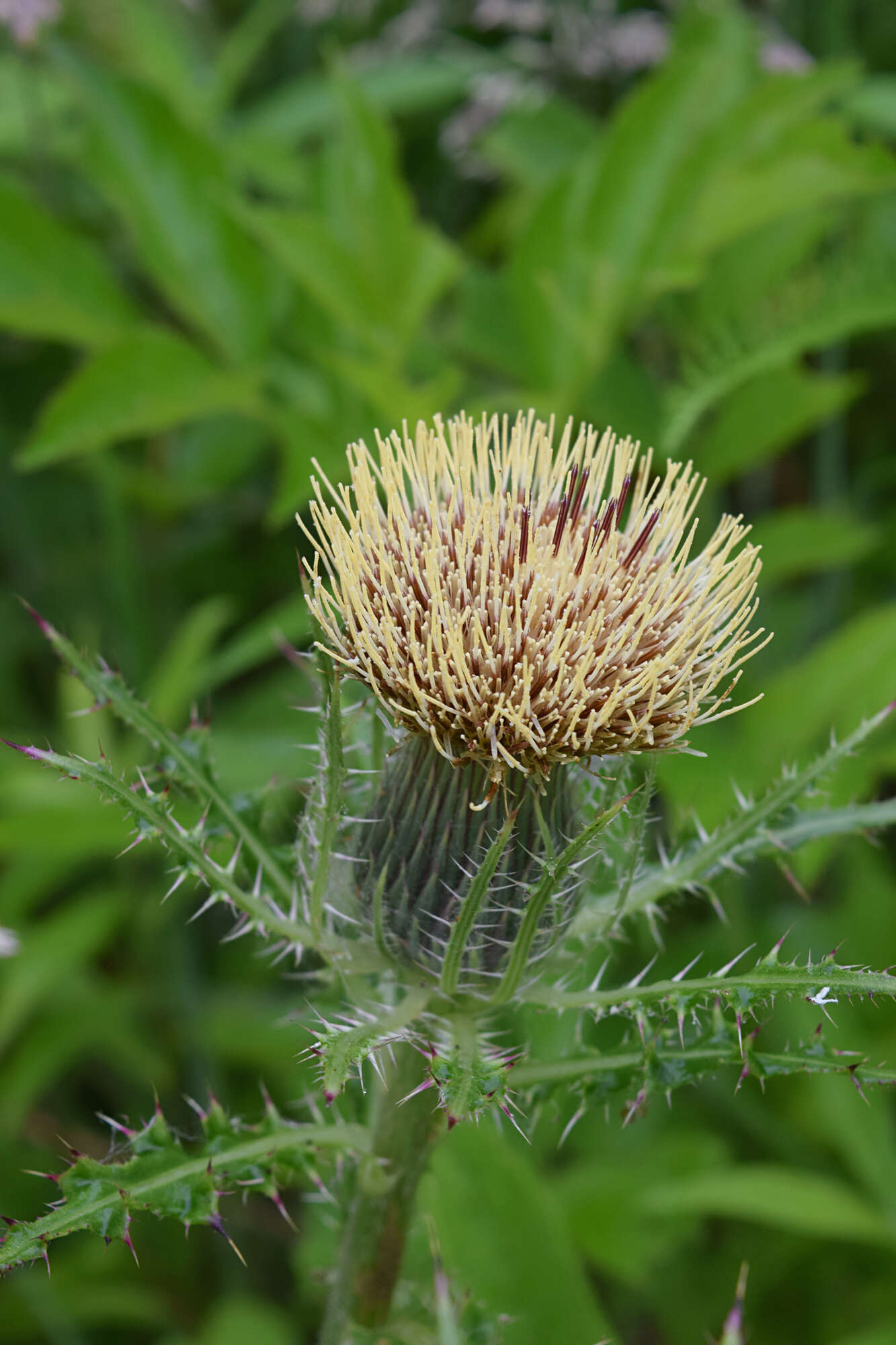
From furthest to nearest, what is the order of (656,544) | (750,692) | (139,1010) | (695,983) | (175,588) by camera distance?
(175,588), (139,1010), (750,692), (656,544), (695,983)

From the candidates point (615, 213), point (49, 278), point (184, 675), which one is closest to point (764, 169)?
point (615, 213)

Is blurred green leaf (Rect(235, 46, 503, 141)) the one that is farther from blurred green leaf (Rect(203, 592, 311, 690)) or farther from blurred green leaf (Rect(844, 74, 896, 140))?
blurred green leaf (Rect(203, 592, 311, 690))

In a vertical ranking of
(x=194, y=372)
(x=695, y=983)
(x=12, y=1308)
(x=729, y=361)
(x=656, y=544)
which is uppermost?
(x=729, y=361)

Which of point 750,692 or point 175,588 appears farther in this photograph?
point 175,588

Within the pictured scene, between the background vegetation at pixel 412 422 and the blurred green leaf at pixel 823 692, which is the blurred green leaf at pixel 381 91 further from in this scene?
the blurred green leaf at pixel 823 692

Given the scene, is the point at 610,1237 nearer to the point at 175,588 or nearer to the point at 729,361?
the point at 729,361

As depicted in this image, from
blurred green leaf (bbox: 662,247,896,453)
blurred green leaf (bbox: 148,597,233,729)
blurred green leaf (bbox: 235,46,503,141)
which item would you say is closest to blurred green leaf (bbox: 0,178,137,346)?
blurred green leaf (bbox: 148,597,233,729)

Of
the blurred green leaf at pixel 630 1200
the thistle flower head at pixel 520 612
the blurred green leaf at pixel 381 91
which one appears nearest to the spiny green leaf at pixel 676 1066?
the thistle flower head at pixel 520 612

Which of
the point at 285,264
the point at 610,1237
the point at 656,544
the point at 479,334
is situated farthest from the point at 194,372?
the point at 610,1237
